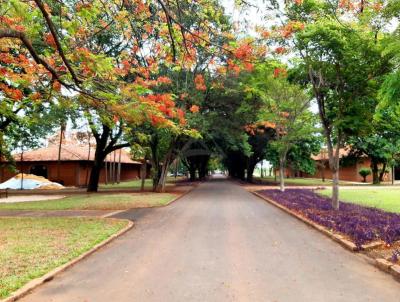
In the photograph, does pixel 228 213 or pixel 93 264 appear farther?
pixel 228 213

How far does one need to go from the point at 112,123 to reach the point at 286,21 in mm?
7564

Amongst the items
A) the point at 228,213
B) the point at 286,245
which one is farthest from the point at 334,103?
the point at 286,245

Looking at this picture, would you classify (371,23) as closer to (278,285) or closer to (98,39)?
(278,285)

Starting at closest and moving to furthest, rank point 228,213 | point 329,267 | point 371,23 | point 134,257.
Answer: point 329,267, point 134,257, point 371,23, point 228,213

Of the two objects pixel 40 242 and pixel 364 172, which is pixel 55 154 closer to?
pixel 364 172

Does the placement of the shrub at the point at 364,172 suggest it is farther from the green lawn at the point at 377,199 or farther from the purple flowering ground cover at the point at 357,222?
the purple flowering ground cover at the point at 357,222

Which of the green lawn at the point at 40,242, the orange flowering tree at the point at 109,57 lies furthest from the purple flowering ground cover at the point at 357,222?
the green lawn at the point at 40,242

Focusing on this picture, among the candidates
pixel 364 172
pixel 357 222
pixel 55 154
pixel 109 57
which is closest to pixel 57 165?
pixel 55 154

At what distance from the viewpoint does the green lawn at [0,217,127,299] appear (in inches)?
272

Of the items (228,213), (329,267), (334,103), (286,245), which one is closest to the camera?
(329,267)

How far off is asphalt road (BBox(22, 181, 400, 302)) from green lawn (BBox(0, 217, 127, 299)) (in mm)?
444

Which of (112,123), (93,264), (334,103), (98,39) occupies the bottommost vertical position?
(93,264)

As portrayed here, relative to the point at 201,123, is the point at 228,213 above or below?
below

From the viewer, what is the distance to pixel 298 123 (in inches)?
1046
